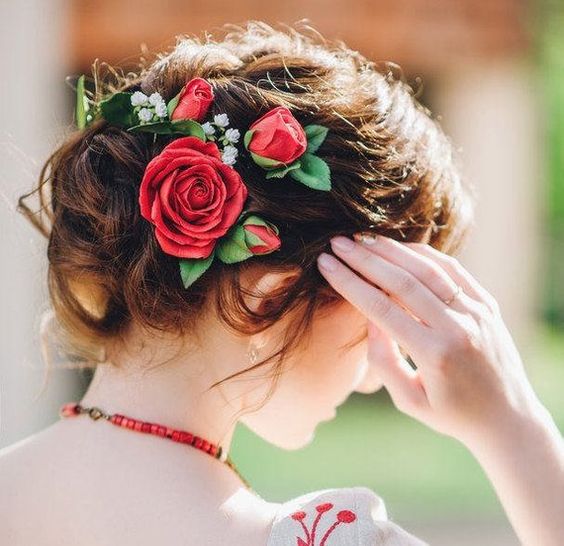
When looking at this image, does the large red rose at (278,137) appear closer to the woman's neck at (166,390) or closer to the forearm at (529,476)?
the woman's neck at (166,390)

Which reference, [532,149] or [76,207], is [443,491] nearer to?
[532,149]

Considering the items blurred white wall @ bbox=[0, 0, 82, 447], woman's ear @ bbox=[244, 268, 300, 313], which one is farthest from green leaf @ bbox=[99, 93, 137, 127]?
blurred white wall @ bbox=[0, 0, 82, 447]

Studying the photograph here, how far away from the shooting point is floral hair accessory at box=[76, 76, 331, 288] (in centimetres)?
167

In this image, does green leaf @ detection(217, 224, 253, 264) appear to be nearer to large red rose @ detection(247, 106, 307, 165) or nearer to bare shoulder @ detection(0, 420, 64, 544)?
large red rose @ detection(247, 106, 307, 165)

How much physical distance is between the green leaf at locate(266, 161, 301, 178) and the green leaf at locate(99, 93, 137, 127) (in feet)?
0.90

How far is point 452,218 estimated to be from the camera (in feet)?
6.59

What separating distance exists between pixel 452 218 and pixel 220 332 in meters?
0.56

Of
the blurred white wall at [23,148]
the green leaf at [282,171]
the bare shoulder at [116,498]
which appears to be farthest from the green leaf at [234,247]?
the blurred white wall at [23,148]

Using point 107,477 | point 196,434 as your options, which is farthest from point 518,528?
point 107,477

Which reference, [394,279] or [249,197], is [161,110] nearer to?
[249,197]

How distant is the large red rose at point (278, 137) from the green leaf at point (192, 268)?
20 centimetres

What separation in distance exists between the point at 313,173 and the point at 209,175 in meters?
0.18

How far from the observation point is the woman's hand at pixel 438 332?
5.79 ft

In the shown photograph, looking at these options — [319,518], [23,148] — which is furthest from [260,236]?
[23,148]
